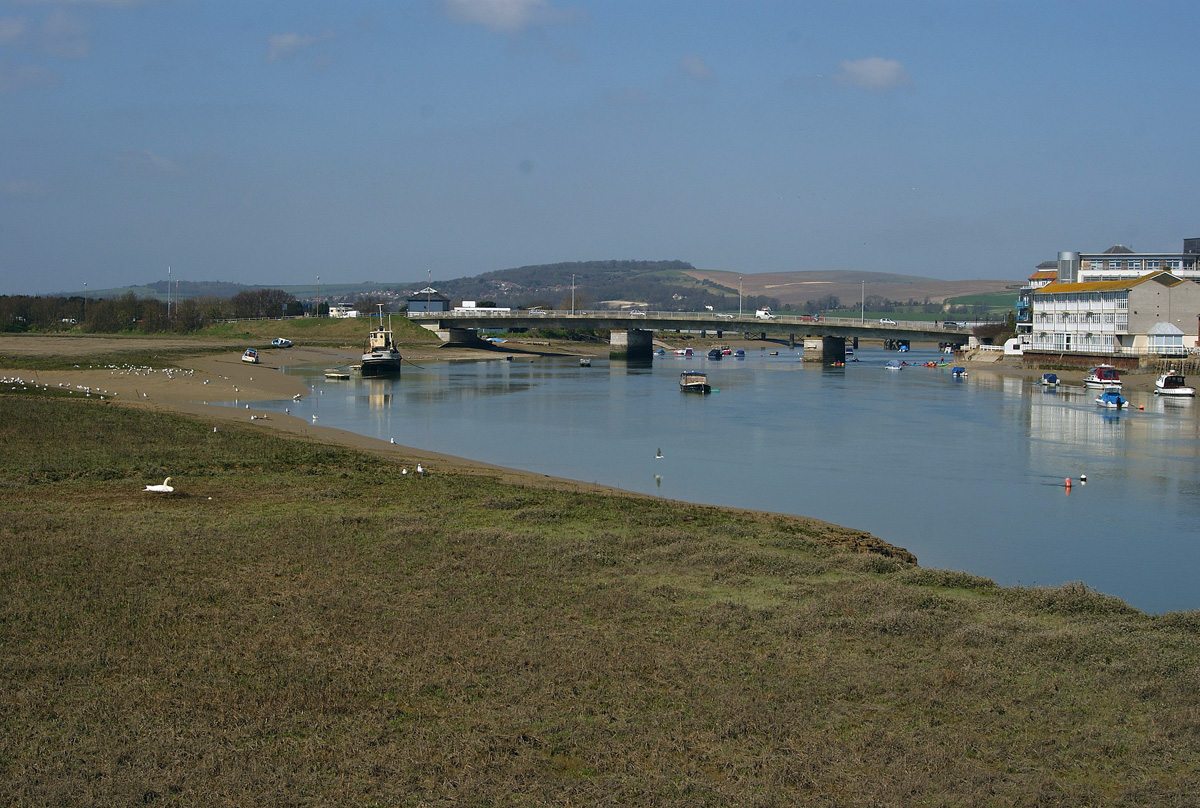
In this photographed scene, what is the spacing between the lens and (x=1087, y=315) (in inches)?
Result: 3258

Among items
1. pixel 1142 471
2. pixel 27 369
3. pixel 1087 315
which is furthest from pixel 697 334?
pixel 1142 471

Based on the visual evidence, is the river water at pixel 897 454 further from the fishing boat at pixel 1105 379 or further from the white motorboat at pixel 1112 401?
the white motorboat at pixel 1112 401

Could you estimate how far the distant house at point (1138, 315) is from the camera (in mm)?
76062

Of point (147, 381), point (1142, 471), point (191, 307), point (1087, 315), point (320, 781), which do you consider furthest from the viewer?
point (191, 307)

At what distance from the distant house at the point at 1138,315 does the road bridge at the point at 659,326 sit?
58.5 feet

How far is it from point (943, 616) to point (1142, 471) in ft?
76.1

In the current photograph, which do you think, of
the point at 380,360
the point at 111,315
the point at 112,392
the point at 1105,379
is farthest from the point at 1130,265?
the point at 111,315

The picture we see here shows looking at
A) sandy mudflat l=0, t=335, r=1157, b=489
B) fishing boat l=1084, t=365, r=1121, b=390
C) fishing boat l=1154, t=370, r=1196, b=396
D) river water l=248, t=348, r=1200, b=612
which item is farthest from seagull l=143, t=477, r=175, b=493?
fishing boat l=1154, t=370, r=1196, b=396

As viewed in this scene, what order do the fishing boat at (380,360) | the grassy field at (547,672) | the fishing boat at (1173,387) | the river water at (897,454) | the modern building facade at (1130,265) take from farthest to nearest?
the modern building facade at (1130,265) < the fishing boat at (380,360) < the fishing boat at (1173,387) < the river water at (897,454) < the grassy field at (547,672)

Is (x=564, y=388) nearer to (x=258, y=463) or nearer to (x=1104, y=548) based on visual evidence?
(x=258, y=463)

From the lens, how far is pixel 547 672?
10398 mm

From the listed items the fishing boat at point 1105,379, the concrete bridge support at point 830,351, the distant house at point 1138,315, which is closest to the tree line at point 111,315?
the concrete bridge support at point 830,351

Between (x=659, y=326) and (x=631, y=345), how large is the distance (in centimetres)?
475

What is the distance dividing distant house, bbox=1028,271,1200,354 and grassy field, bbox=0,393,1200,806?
228 ft
